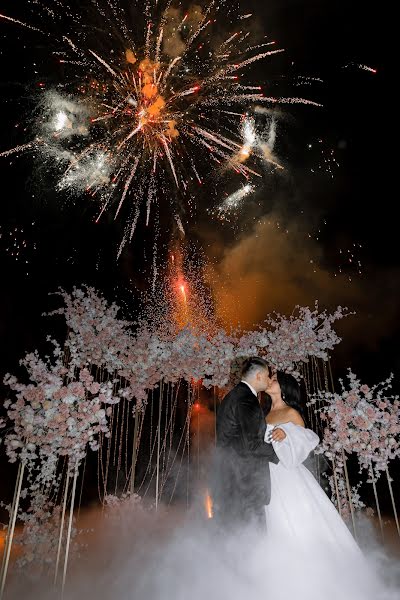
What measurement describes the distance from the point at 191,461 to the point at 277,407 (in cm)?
1128

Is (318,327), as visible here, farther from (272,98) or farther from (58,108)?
(58,108)

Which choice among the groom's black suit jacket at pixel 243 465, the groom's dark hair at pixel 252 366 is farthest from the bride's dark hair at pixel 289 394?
the groom's black suit jacket at pixel 243 465

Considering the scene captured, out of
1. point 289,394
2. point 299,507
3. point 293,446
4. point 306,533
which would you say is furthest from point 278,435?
point 289,394

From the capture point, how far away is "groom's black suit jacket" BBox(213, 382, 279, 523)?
4.25 meters

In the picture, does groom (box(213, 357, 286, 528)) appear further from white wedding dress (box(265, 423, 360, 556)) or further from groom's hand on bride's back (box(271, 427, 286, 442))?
white wedding dress (box(265, 423, 360, 556))

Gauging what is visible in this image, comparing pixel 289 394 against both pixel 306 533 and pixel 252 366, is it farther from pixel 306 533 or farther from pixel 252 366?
pixel 306 533

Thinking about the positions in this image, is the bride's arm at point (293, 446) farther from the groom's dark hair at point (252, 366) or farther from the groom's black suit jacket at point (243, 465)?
the groom's dark hair at point (252, 366)

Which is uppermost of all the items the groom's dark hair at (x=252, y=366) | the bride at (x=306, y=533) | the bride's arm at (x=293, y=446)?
the groom's dark hair at (x=252, y=366)

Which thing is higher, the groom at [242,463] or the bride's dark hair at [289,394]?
the bride's dark hair at [289,394]

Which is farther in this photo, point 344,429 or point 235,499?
point 344,429

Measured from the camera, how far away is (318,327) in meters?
12.9

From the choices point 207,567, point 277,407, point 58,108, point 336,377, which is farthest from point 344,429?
point 58,108

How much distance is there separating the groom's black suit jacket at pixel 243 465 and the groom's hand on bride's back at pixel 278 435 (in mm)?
94

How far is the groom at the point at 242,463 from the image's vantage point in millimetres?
4246
